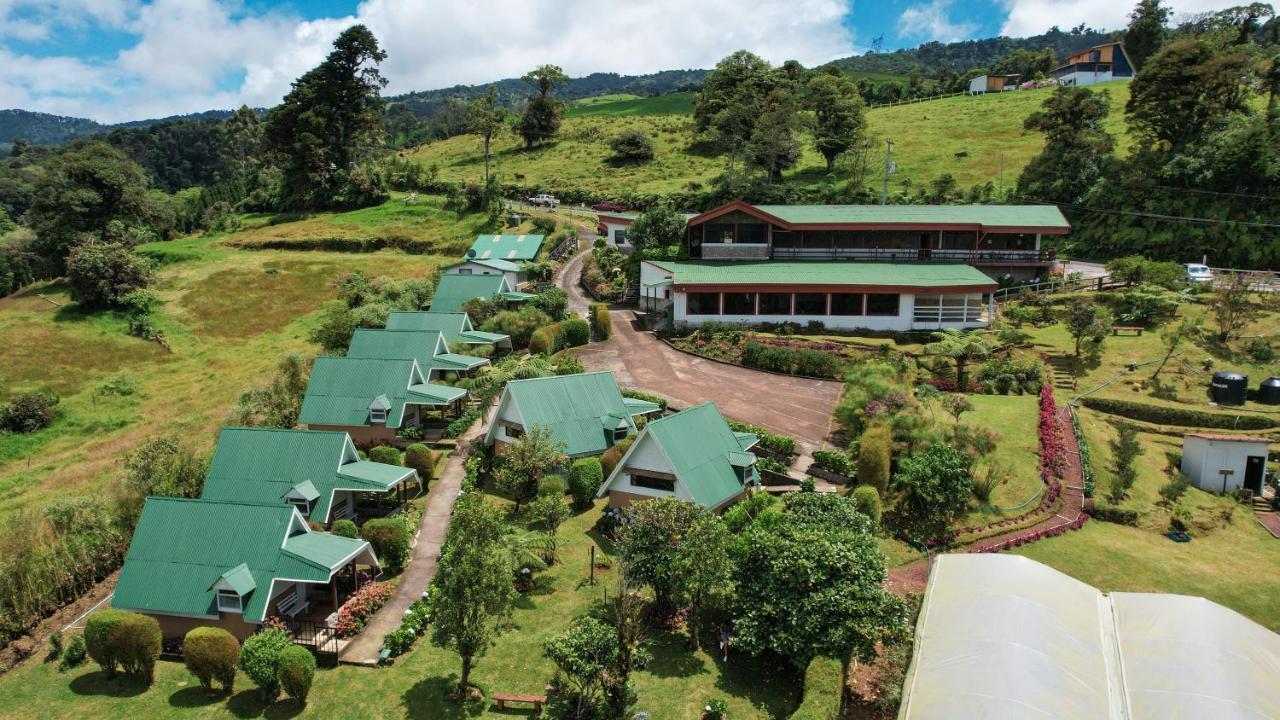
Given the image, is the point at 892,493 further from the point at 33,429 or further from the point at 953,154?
the point at 953,154

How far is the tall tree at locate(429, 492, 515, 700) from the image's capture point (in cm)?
2012

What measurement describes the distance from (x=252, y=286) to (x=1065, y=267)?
72.8 metres

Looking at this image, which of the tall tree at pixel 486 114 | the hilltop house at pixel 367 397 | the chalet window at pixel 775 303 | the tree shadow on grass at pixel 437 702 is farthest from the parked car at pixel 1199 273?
the tall tree at pixel 486 114

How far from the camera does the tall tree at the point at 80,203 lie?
73500mm

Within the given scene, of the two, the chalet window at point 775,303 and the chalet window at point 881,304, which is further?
the chalet window at point 775,303

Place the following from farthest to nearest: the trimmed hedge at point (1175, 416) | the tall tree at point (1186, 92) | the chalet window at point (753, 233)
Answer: the tall tree at point (1186, 92) → the chalet window at point (753, 233) → the trimmed hedge at point (1175, 416)

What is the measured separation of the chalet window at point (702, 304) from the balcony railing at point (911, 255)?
943 centimetres

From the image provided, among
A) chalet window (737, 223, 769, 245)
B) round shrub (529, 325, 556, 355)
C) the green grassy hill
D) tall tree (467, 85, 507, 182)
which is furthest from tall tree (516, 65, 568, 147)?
round shrub (529, 325, 556, 355)

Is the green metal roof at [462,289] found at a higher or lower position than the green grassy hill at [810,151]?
lower

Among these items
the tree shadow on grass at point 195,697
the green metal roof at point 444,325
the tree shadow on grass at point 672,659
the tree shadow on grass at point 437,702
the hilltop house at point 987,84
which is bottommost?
the tree shadow on grass at point 195,697

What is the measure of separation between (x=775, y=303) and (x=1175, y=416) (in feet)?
78.1

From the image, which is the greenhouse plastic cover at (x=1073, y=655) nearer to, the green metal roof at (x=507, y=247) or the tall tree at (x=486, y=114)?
the green metal roof at (x=507, y=247)

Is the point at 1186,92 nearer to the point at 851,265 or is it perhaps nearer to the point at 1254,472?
the point at 851,265

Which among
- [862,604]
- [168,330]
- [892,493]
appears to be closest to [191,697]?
[862,604]
